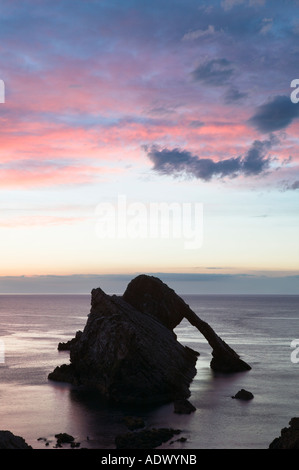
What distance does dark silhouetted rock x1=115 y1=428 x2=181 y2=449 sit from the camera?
39219mm

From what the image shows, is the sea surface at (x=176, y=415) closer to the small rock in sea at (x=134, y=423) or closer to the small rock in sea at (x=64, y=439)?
the small rock in sea at (x=134, y=423)

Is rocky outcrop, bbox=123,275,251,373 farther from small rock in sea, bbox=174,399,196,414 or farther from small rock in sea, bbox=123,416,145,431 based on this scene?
small rock in sea, bbox=123,416,145,431

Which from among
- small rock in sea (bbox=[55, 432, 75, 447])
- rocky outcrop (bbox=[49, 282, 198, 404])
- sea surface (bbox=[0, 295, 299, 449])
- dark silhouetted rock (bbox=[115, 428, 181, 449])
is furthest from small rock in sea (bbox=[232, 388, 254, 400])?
small rock in sea (bbox=[55, 432, 75, 447])

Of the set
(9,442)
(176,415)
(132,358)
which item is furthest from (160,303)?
(9,442)

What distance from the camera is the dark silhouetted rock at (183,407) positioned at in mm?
50906

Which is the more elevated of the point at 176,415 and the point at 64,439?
the point at 64,439

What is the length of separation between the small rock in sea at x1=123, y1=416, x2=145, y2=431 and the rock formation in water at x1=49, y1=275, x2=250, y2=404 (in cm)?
842

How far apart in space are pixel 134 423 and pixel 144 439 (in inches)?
219

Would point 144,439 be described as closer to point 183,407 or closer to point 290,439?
point 183,407

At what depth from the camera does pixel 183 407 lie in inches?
2023

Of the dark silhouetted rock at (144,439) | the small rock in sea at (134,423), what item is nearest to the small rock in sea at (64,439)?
the dark silhouetted rock at (144,439)

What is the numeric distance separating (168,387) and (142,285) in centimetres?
2636

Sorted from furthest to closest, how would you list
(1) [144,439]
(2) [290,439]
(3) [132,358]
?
(3) [132,358], (1) [144,439], (2) [290,439]
